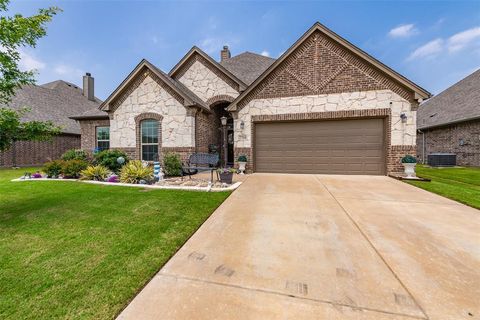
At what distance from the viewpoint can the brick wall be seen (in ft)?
50.1

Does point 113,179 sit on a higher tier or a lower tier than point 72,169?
lower

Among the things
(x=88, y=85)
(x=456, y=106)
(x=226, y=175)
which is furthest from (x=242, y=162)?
(x=88, y=85)

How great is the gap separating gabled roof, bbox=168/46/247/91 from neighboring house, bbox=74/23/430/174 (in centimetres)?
244

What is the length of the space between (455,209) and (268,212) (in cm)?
429

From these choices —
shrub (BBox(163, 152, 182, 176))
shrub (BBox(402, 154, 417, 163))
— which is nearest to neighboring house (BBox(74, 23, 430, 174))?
shrub (BBox(402, 154, 417, 163))

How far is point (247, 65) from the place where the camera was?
16391 mm

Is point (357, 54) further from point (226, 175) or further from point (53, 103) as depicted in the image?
point (53, 103)

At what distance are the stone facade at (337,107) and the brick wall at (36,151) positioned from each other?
1381 centimetres

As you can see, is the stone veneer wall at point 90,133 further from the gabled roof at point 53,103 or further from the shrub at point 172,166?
the shrub at point 172,166

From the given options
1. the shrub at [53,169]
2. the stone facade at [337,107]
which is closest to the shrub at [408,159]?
the stone facade at [337,107]

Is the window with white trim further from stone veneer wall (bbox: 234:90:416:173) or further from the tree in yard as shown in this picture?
the tree in yard

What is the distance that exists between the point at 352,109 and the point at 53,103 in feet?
87.0

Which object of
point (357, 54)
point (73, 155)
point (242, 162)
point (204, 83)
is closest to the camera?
point (357, 54)

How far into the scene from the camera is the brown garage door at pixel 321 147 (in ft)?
31.3
